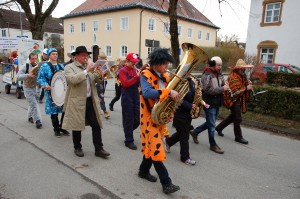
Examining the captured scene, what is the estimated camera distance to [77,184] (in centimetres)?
357

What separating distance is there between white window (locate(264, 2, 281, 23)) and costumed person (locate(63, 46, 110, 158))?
2131cm

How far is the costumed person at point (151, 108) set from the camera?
10.4 ft

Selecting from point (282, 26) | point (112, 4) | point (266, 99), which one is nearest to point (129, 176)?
point (266, 99)

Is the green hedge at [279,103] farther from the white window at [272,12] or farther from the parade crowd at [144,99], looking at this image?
the white window at [272,12]

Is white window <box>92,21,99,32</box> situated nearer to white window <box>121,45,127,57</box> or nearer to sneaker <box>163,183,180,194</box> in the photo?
white window <box>121,45,127,57</box>

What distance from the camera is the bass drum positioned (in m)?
5.17

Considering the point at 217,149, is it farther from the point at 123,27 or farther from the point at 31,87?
the point at 123,27

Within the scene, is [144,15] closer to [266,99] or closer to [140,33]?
[140,33]

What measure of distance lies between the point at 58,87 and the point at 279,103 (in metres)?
6.19

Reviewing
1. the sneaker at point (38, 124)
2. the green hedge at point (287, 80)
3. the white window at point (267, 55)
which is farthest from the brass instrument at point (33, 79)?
the white window at point (267, 55)

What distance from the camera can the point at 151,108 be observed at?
3326 millimetres

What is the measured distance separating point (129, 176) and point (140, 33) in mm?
26309

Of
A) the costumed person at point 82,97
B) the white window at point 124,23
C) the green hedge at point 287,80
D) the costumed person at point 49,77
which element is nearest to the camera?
the costumed person at point 82,97

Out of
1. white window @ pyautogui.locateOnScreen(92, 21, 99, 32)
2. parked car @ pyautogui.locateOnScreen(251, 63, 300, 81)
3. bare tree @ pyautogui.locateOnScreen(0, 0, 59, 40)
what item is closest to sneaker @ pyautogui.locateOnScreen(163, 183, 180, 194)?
parked car @ pyautogui.locateOnScreen(251, 63, 300, 81)
